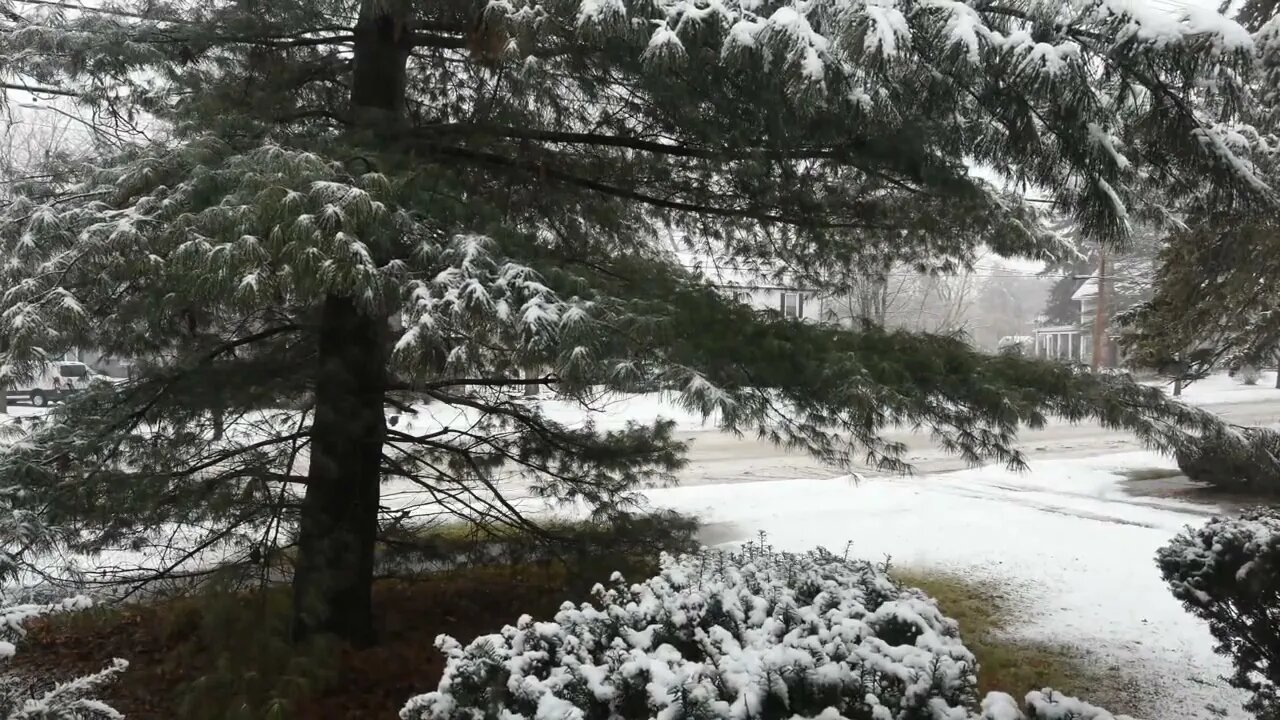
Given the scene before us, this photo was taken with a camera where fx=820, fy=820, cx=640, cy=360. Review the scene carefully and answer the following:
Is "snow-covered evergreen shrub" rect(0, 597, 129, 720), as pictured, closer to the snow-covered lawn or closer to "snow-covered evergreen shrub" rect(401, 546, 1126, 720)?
"snow-covered evergreen shrub" rect(401, 546, 1126, 720)

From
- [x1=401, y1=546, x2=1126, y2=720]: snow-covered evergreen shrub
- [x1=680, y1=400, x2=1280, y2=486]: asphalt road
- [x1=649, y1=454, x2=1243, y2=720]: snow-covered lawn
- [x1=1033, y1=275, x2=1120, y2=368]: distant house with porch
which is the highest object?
[x1=1033, y1=275, x2=1120, y2=368]: distant house with porch

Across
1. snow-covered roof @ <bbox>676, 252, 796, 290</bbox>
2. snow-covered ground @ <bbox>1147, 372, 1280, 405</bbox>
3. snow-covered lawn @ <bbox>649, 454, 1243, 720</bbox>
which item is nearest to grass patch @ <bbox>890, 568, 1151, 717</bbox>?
snow-covered lawn @ <bbox>649, 454, 1243, 720</bbox>

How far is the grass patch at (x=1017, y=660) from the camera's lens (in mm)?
5102

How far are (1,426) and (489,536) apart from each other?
2804 millimetres

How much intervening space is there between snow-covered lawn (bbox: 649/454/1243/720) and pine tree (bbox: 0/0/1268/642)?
9.73ft

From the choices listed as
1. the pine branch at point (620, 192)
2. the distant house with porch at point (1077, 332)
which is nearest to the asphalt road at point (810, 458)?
the pine branch at point (620, 192)

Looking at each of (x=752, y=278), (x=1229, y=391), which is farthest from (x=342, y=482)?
Answer: (x=1229, y=391)

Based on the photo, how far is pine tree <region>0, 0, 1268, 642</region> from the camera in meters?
3.06

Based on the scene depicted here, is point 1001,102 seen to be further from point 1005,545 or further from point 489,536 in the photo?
point 1005,545

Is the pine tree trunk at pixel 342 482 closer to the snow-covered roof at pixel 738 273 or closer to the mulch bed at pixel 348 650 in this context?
the mulch bed at pixel 348 650

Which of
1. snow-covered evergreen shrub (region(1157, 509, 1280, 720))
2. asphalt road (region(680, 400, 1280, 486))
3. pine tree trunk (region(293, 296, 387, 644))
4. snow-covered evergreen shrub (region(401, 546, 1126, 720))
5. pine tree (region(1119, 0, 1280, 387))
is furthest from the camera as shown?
asphalt road (region(680, 400, 1280, 486))

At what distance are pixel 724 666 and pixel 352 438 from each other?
9.63ft

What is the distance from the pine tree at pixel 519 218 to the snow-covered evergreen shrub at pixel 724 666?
0.78m

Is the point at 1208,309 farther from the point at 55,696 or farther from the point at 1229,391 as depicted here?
the point at 1229,391
